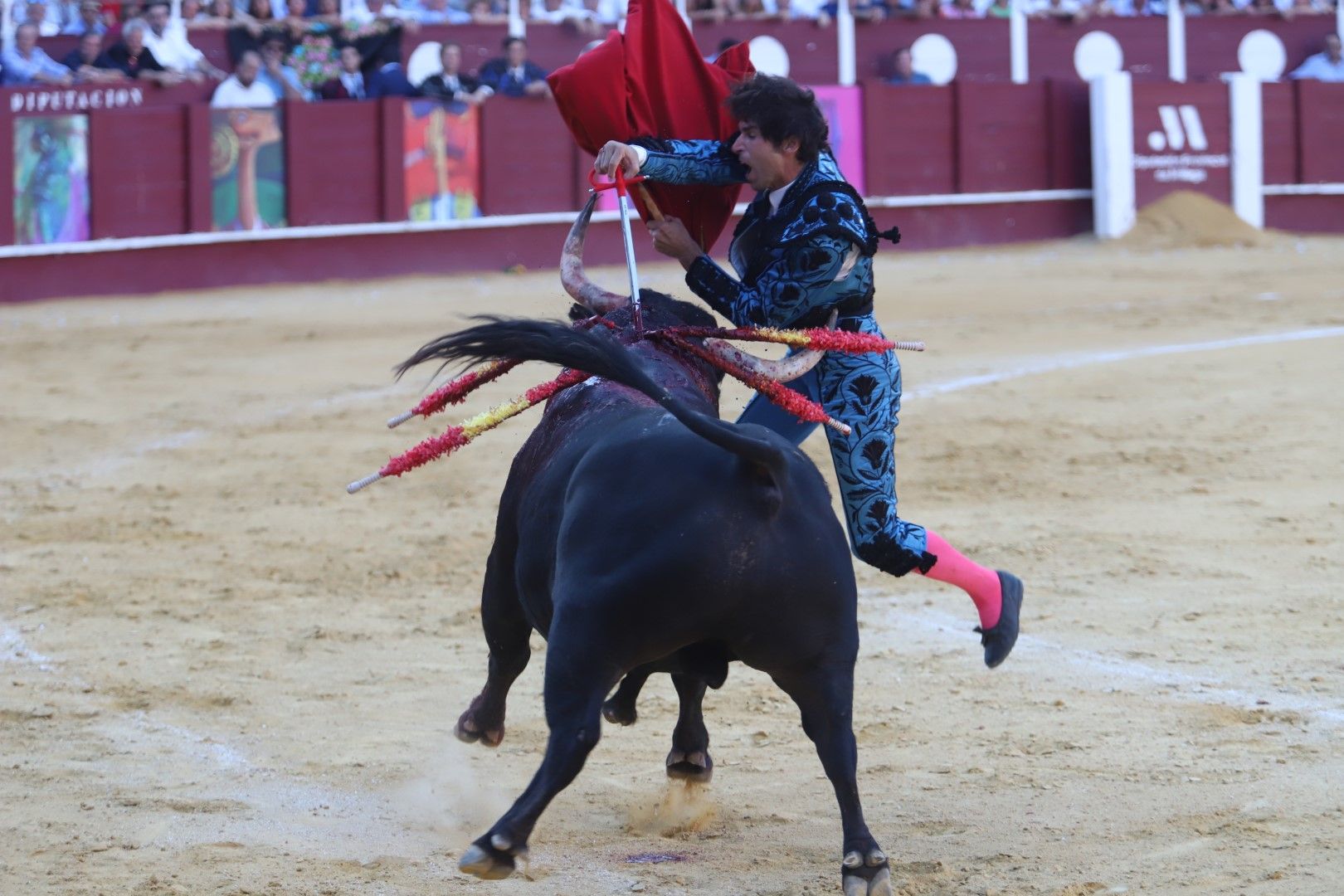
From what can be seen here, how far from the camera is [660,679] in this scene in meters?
4.39

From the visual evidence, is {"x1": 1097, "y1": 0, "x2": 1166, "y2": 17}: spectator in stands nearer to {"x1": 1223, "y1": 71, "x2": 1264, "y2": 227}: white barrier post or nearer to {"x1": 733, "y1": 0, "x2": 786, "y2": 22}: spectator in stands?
{"x1": 1223, "y1": 71, "x2": 1264, "y2": 227}: white barrier post

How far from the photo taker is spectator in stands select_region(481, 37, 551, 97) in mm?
11930

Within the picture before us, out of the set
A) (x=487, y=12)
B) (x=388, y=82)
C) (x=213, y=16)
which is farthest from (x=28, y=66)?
(x=487, y=12)

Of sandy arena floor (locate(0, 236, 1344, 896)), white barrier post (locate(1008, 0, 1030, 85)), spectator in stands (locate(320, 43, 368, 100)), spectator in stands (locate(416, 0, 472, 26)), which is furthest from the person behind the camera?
white barrier post (locate(1008, 0, 1030, 85))

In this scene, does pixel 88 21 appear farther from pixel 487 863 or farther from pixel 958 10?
pixel 487 863

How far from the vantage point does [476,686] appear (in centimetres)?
416

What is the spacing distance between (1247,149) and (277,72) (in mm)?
7772

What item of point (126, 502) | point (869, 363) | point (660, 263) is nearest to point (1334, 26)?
point (660, 263)

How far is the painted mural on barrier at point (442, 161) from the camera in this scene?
38.3 feet

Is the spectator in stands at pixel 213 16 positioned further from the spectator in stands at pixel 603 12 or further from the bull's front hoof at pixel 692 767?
the bull's front hoof at pixel 692 767

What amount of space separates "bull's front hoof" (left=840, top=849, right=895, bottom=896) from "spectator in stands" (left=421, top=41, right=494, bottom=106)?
966cm

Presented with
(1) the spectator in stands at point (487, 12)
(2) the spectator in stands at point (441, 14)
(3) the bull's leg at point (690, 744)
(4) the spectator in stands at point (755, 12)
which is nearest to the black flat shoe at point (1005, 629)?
(3) the bull's leg at point (690, 744)

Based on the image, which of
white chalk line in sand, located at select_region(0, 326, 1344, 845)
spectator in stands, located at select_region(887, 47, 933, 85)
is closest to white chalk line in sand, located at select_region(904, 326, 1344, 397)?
white chalk line in sand, located at select_region(0, 326, 1344, 845)

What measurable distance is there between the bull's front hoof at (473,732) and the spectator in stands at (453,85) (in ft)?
28.9
